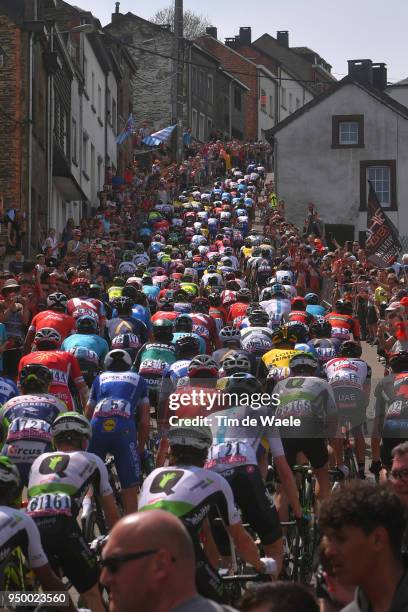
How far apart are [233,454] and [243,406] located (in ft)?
3.37

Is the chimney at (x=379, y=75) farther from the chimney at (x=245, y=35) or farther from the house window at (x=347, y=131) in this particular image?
the chimney at (x=245, y=35)

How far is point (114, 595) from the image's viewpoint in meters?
4.43

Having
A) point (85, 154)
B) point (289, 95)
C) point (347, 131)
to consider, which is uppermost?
point (289, 95)

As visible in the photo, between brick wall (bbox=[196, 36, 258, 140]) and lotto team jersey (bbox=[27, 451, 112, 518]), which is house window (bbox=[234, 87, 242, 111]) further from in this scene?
lotto team jersey (bbox=[27, 451, 112, 518])

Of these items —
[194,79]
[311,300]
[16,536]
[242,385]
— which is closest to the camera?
[16,536]

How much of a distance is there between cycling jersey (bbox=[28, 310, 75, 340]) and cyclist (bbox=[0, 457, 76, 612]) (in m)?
8.53

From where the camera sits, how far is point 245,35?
10744 centimetres

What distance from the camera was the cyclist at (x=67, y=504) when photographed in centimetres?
859

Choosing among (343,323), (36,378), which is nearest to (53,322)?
(343,323)

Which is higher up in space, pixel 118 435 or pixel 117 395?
pixel 117 395

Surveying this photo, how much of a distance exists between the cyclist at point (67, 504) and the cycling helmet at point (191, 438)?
690mm

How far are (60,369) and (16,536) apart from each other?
5.73 m

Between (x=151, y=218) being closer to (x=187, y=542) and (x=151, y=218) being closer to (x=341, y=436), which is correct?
(x=341, y=436)

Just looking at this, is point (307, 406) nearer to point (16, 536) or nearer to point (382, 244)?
point (16, 536)
